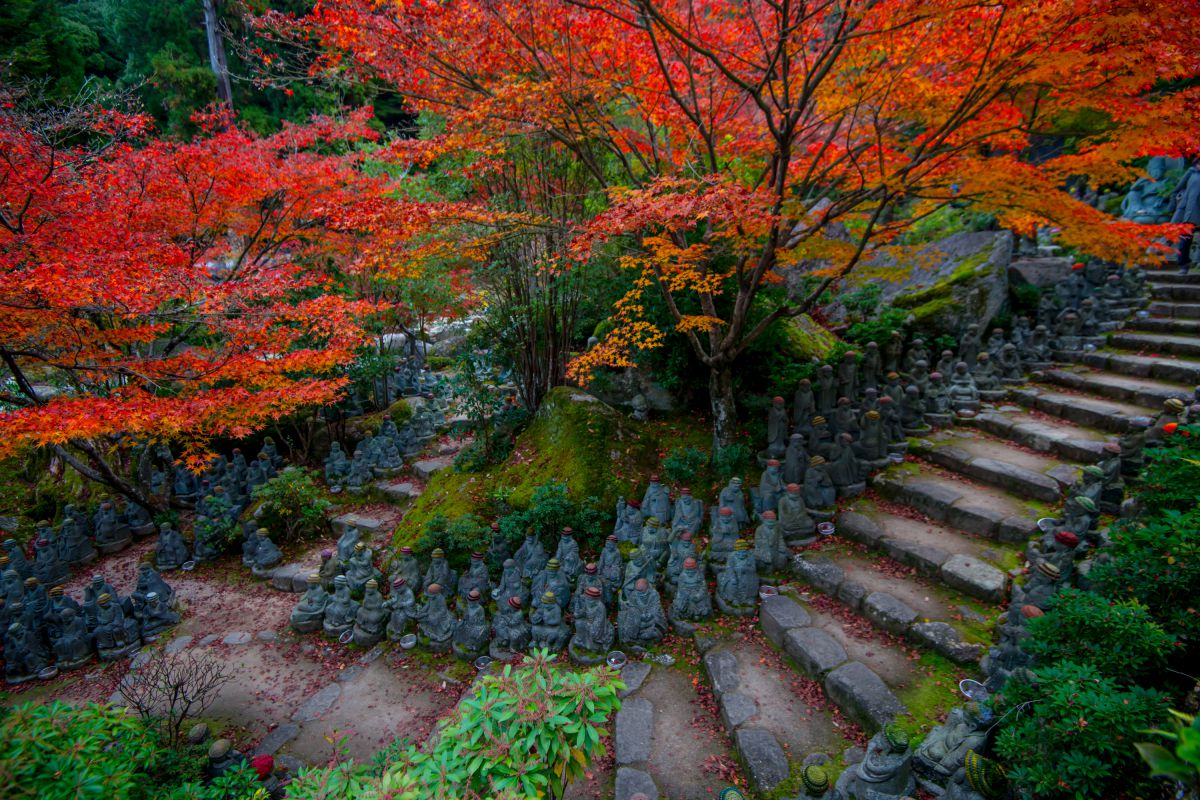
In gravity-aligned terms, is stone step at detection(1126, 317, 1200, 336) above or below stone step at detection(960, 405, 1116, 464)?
above

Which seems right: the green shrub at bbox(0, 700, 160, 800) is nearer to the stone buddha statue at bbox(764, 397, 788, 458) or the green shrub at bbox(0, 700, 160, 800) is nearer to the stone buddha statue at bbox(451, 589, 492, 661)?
the stone buddha statue at bbox(451, 589, 492, 661)

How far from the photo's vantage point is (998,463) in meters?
6.52

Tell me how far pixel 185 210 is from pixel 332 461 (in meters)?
4.75

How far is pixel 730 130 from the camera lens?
7.20m

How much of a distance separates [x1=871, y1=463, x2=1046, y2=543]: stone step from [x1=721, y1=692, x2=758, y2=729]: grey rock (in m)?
3.25

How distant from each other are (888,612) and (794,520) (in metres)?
1.44

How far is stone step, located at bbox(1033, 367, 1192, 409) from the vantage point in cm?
711

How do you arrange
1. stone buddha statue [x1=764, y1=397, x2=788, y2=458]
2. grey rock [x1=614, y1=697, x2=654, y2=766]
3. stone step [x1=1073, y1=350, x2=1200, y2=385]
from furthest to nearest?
stone step [x1=1073, y1=350, x2=1200, y2=385] → stone buddha statue [x1=764, y1=397, x2=788, y2=458] → grey rock [x1=614, y1=697, x2=654, y2=766]

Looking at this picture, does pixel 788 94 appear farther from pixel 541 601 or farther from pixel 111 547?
pixel 111 547

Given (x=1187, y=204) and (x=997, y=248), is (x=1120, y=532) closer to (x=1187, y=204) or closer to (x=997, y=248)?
(x=997, y=248)

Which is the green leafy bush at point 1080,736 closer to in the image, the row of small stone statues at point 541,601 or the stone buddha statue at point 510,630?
the row of small stone statues at point 541,601

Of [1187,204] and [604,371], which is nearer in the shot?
[604,371]

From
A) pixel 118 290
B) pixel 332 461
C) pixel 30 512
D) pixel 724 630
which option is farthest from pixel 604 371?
pixel 30 512

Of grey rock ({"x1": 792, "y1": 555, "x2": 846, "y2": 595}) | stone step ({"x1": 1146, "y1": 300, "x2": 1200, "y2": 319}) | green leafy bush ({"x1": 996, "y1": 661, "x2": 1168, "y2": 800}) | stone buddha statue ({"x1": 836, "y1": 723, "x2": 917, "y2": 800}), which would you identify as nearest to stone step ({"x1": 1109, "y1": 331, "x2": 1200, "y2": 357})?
stone step ({"x1": 1146, "y1": 300, "x2": 1200, "y2": 319})
